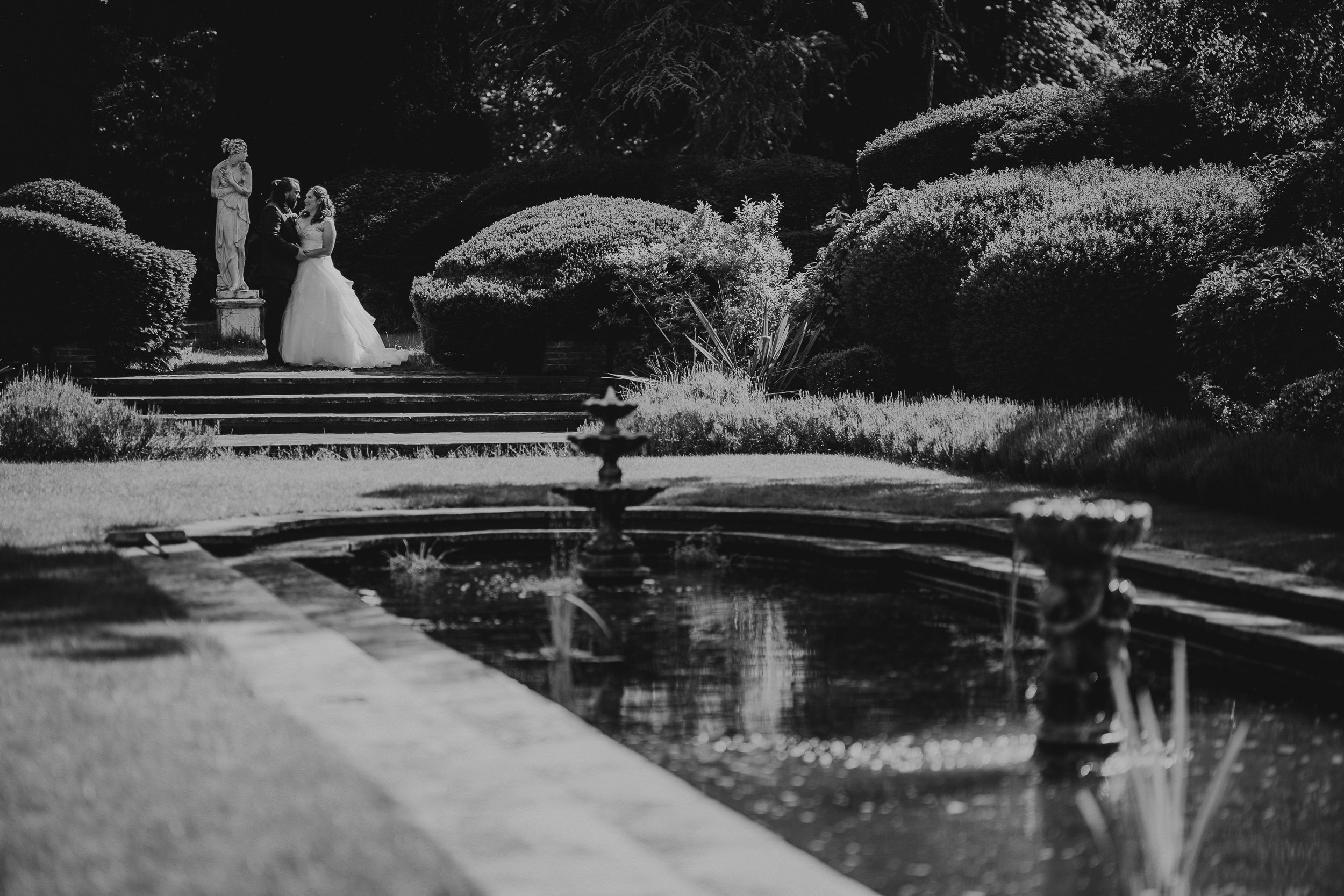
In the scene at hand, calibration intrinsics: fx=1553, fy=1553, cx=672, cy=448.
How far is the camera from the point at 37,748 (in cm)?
410

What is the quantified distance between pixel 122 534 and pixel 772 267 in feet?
39.5

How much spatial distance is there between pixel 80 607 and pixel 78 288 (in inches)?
528

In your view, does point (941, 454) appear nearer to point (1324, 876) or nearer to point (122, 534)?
point (122, 534)

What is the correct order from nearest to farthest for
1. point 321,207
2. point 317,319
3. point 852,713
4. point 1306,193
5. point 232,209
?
1. point 852,713
2. point 1306,193
3. point 317,319
4. point 321,207
5. point 232,209

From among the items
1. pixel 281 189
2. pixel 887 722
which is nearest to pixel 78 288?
pixel 281 189

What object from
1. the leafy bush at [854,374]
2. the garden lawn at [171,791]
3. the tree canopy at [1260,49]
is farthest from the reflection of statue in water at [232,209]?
the garden lawn at [171,791]

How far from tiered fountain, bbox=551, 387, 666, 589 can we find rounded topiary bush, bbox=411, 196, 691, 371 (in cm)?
1024

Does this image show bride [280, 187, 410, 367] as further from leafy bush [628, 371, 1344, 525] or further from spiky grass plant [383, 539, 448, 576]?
spiky grass plant [383, 539, 448, 576]

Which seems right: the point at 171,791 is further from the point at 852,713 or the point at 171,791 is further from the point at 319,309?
the point at 319,309

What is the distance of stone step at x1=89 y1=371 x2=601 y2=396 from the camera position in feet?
57.3

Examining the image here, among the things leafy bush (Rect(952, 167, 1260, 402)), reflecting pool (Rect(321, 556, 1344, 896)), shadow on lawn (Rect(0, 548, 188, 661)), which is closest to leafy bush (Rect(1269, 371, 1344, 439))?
leafy bush (Rect(952, 167, 1260, 402))

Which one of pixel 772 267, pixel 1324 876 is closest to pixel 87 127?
pixel 772 267

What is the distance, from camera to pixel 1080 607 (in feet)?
17.4

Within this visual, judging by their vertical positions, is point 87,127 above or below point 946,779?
above
